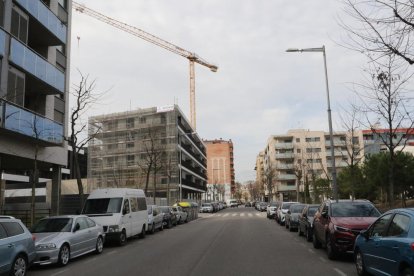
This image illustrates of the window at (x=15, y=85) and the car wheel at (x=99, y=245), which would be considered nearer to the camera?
the car wheel at (x=99, y=245)

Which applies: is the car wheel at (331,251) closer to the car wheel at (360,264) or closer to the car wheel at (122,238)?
the car wheel at (360,264)

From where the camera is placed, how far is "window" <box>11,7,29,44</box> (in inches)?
870

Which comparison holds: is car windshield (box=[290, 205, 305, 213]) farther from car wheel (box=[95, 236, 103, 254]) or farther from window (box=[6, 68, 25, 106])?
window (box=[6, 68, 25, 106])

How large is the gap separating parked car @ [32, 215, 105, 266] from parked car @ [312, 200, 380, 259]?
25.0ft

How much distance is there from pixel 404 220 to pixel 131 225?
14194 millimetres

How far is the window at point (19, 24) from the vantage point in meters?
22.1

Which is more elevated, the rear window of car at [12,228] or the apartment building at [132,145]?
the apartment building at [132,145]

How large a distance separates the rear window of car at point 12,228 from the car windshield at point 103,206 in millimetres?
8081

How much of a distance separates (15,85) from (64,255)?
465 inches

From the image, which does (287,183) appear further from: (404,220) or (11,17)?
(404,220)

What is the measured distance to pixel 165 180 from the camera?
3204 inches

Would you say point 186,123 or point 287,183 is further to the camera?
point 287,183

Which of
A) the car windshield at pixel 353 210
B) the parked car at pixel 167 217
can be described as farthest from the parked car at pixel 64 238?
the parked car at pixel 167 217

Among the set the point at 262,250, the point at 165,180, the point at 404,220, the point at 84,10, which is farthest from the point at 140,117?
the point at 404,220
